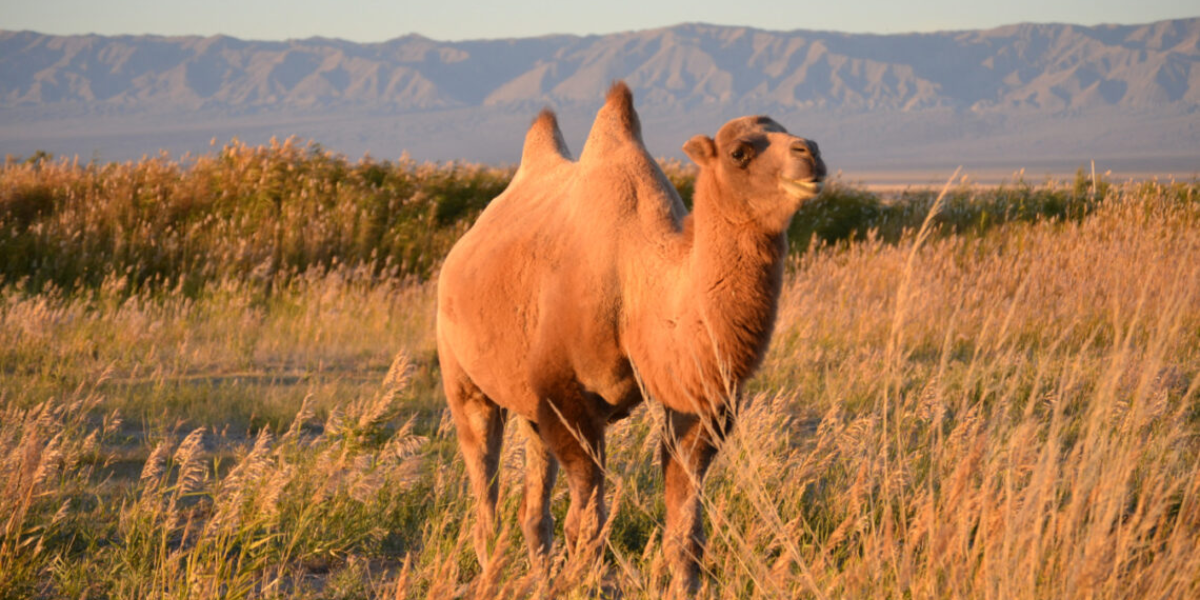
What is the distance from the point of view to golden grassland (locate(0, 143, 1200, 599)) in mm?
3666

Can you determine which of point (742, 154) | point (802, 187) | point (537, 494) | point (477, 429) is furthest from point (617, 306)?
point (477, 429)

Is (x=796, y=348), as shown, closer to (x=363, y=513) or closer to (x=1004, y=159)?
(x=363, y=513)

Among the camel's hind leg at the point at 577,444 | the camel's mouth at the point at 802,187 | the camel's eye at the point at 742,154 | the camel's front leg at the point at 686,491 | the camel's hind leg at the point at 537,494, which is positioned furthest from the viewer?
the camel's hind leg at the point at 537,494

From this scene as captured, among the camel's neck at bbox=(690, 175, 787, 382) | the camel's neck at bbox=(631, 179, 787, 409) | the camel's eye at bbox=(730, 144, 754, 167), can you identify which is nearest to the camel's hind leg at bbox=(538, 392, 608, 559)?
the camel's neck at bbox=(631, 179, 787, 409)

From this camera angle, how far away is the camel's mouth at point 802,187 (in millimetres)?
3566

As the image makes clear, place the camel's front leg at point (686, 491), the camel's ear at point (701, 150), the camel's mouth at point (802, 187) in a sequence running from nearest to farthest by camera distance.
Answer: the camel's mouth at point (802, 187)
the camel's ear at point (701, 150)
the camel's front leg at point (686, 491)

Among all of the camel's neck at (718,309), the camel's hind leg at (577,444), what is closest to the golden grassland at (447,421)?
the camel's hind leg at (577,444)

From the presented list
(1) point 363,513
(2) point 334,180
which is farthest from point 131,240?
(1) point 363,513

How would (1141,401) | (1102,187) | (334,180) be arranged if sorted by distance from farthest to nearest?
(1102,187) → (334,180) → (1141,401)

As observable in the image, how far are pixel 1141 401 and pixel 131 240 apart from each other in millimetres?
14464

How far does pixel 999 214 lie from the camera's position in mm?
21531

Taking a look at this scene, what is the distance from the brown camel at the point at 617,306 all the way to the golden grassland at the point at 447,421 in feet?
0.83

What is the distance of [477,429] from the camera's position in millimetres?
5570

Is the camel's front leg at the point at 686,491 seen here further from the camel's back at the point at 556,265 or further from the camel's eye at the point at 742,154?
the camel's eye at the point at 742,154
